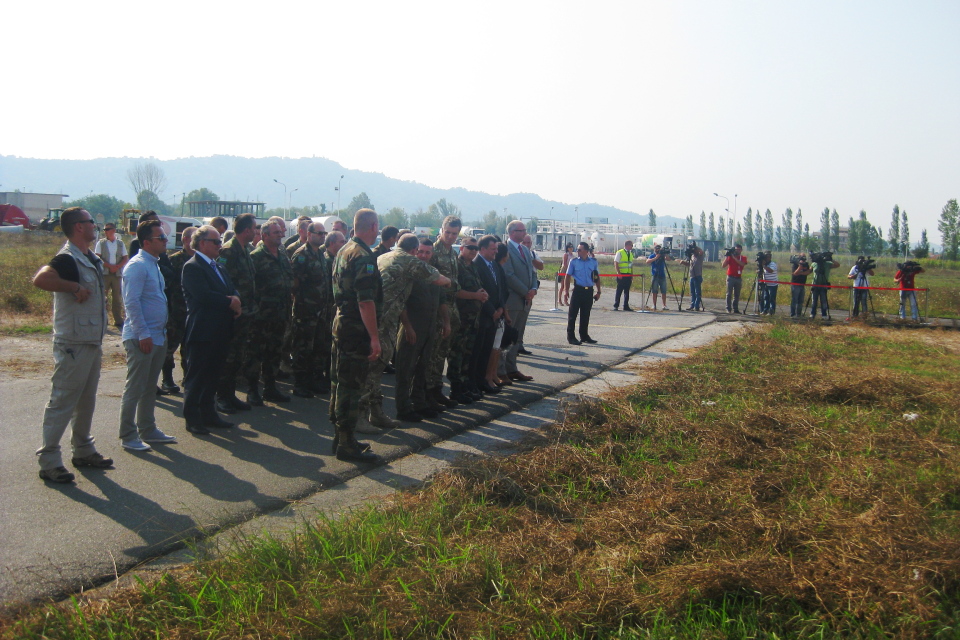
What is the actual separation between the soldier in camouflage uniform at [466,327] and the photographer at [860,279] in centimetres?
1355

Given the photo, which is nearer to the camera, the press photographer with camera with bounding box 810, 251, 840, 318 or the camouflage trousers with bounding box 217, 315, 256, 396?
the camouflage trousers with bounding box 217, 315, 256, 396

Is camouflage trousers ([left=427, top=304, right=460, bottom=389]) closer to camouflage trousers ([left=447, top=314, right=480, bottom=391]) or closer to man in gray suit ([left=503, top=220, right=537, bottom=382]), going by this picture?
camouflage trousers ([left=447, top=314, right=480, bottom=391])

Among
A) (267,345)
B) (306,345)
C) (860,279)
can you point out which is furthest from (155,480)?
(860,279)

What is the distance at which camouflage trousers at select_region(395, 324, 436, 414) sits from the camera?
23.2ft

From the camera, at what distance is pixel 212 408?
6785 mm

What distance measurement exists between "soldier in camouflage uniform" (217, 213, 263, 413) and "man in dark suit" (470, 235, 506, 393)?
8.26ft

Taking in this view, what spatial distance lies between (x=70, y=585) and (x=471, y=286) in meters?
5.30

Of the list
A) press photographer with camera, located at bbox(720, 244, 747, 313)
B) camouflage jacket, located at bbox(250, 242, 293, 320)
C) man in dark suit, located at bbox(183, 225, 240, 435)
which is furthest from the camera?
press photographer with camera, located at bbox(720, 244, 747, 313)

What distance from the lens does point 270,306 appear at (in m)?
7.97

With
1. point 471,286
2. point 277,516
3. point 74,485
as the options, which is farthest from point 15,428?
point 471,286

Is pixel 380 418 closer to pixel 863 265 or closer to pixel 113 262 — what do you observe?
pixel 113 262

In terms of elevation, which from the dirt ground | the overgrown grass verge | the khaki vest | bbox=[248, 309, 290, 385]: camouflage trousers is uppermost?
the khaki vest

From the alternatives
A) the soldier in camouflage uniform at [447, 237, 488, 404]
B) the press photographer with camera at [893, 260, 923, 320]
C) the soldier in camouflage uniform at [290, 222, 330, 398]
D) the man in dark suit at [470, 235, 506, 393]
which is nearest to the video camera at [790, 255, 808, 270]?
the press photographer with camera at [893, 260, 923, 320]

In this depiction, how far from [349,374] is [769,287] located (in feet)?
54.7
